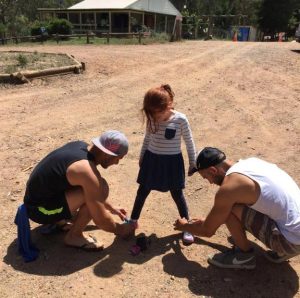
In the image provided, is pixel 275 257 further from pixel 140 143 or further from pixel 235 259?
pixel 140 143

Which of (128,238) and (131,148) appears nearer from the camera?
(128,238)

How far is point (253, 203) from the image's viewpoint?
255cm

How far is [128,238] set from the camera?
3.25 metres

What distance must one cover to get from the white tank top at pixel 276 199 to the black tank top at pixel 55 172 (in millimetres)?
1035

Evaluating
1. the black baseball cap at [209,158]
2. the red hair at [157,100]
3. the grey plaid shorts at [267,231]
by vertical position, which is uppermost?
the red hair at [157,100]

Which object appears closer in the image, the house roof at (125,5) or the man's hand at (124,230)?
the man's hand at (124,230)

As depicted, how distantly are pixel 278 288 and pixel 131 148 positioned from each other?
9.41 ft

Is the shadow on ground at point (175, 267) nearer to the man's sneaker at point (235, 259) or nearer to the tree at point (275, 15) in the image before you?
the man's sneaker at point (235, 259)

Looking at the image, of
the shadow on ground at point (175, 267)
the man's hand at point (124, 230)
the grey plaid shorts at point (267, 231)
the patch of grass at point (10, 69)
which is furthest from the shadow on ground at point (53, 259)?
the patch of grass at point (10, 69)

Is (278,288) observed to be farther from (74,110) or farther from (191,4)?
(191,4)

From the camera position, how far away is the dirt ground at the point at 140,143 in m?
2.75

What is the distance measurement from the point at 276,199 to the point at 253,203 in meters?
0.14

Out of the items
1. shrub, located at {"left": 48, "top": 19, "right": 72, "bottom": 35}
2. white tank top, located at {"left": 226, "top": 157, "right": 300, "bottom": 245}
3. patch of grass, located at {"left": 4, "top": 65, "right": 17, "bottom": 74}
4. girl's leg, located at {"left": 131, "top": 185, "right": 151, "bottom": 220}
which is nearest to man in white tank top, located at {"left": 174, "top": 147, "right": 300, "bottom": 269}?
white tank top, located at {"left": 226, "top": 157, "right": 300, "bottom": 245}

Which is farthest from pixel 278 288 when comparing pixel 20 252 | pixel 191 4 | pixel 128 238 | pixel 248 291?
pixel 191 4
